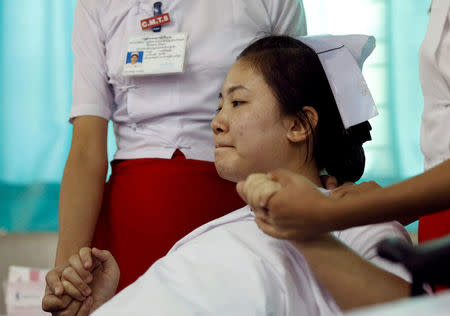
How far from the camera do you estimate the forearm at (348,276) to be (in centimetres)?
82

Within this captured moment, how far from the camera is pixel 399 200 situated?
777 mm

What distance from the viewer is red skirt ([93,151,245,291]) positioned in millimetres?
1513

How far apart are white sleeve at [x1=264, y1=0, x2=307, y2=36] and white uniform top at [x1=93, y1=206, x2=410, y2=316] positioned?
30.5 inches

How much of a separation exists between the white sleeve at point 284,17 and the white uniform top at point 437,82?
1.81 feet

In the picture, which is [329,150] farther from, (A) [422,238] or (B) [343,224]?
(B) [343,224]

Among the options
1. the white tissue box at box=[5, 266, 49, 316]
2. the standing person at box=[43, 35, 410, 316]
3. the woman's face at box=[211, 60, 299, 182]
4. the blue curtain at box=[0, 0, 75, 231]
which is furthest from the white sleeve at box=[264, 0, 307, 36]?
the white tissue box at box=[5, 266, 49, 316]

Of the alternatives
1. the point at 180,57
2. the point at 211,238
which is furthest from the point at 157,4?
the point at 211,238

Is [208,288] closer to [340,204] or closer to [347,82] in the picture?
[340,204]

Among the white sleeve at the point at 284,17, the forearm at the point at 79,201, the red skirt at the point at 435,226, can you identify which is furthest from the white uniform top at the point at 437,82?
the forearm at the point at 79,201

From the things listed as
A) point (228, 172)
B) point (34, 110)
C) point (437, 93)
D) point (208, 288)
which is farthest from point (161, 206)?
point (34, 110)

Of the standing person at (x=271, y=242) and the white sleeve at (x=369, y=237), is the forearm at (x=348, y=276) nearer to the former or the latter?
the standing person at (x=271, y=242)

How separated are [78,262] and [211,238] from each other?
289 millimetres

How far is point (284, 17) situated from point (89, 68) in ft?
2.03

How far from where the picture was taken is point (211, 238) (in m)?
1.10
